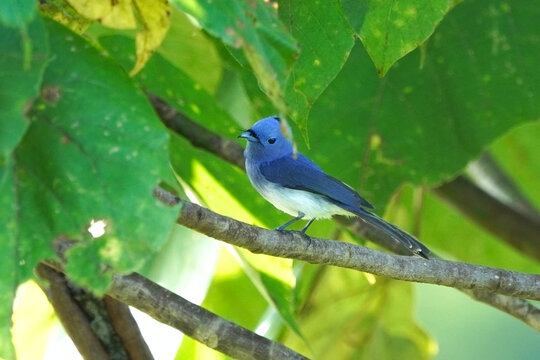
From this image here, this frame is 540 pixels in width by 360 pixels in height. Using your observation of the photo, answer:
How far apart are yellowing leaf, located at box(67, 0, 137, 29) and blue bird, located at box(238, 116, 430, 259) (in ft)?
3.27

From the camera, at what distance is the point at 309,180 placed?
8.55 feet

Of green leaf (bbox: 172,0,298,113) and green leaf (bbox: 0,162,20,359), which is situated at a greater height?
green leaf (bbox: 172,0,298,113)

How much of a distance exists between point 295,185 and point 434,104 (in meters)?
0.53

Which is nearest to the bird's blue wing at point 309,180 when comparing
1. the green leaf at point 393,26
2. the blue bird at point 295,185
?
the blue bird at point 295,185

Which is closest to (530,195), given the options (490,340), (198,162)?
(198,162)

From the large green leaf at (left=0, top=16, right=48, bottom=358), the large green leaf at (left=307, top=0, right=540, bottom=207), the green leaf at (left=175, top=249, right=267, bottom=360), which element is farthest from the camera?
the green leaf at (left=175, top=249, right=267, bottom=360)

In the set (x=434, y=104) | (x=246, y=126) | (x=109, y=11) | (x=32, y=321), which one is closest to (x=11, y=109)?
(x=109, y=11)

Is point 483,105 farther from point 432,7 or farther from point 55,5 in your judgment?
point 55,5

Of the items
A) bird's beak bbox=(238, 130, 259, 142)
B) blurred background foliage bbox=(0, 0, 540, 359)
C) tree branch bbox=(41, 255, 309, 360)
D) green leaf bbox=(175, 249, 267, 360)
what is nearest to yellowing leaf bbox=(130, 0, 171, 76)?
blurred background foliage bbox=(0, 0, 540, 359)

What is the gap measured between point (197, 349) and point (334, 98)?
0.88m

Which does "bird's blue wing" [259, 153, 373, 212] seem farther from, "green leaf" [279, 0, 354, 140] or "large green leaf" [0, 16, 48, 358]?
"large green leaf" [0, 16, 48, 358]

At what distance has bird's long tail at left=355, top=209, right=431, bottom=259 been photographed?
2172 millimetres

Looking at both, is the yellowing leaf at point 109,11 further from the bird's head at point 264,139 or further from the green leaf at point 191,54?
the green leaf at point 191,54

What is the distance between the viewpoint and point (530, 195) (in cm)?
368
